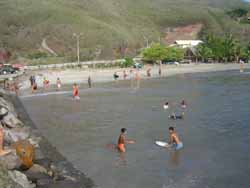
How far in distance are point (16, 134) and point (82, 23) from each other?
295ft

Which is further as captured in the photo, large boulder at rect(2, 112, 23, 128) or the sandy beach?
the sandy beach

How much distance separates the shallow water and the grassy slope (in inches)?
2323

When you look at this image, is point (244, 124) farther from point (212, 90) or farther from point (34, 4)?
point (34, 4)

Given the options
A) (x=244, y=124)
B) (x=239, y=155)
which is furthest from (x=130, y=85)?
(x=239, y=155)

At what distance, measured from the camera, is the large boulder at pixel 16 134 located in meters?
→ 17.0

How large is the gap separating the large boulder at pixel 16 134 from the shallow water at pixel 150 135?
43.4 inches

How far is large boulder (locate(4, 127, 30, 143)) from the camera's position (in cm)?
1697

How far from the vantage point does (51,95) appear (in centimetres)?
3703

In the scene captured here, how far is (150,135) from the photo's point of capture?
19.8 meters

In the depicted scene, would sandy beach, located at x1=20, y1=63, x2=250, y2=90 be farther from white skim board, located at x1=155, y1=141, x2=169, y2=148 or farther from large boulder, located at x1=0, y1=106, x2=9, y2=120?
white skim board, located at x1=155, y1=141, x2=169, y2=148

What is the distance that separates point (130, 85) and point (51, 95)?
10.2 m

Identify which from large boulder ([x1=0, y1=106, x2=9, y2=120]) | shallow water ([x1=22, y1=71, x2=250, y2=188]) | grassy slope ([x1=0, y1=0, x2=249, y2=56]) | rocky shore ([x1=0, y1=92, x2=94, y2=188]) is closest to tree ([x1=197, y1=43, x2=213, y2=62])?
grassy slope ([x1=0, y1=0, x2=249, y2=56])

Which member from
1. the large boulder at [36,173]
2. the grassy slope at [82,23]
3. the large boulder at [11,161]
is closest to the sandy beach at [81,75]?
the large boulder at [11,161]

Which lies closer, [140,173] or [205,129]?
[140,173]
